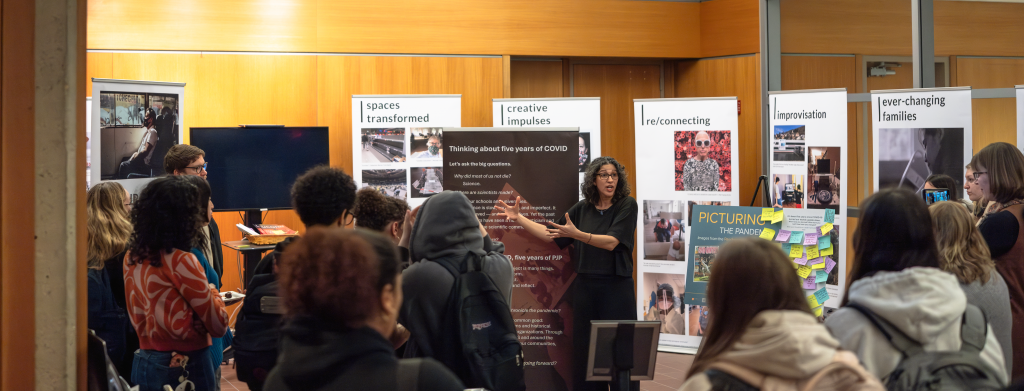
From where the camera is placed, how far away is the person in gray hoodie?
2.12 m

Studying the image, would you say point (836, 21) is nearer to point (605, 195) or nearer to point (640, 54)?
point (640, 54)

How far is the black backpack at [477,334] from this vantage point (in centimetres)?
212

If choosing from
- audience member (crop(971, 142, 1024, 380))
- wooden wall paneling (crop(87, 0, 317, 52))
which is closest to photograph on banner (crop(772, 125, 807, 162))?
audience member (crop(971, 142, 1024, 380))

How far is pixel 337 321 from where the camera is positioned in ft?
3.85

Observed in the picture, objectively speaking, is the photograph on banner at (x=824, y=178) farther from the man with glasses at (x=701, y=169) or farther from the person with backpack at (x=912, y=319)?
the person with backpack at (x=912, y=319)

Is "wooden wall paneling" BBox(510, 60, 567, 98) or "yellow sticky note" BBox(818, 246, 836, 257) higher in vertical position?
"wooden wall paneling" BBox(510, 60, 567, 98)

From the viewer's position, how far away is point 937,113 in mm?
4398

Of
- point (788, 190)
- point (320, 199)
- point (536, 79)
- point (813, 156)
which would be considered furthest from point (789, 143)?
point (320, 199)

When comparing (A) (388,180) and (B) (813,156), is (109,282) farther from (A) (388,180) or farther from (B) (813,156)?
(B) (813,156)

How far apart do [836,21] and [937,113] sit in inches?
88.5

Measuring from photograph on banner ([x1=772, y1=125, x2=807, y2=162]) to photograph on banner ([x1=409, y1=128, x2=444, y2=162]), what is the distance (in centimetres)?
258

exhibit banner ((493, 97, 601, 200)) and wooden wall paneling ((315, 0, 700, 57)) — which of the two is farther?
wooden wall paneling ((315, 0, 700, 57))

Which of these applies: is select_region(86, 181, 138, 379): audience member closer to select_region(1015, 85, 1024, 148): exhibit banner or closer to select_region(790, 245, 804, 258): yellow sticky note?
select_region(790, 245, 804, 258): yellow sticky note

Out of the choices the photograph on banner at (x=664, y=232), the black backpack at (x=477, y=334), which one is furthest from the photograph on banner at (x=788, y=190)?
the black backpack at (x=477, y=334)
